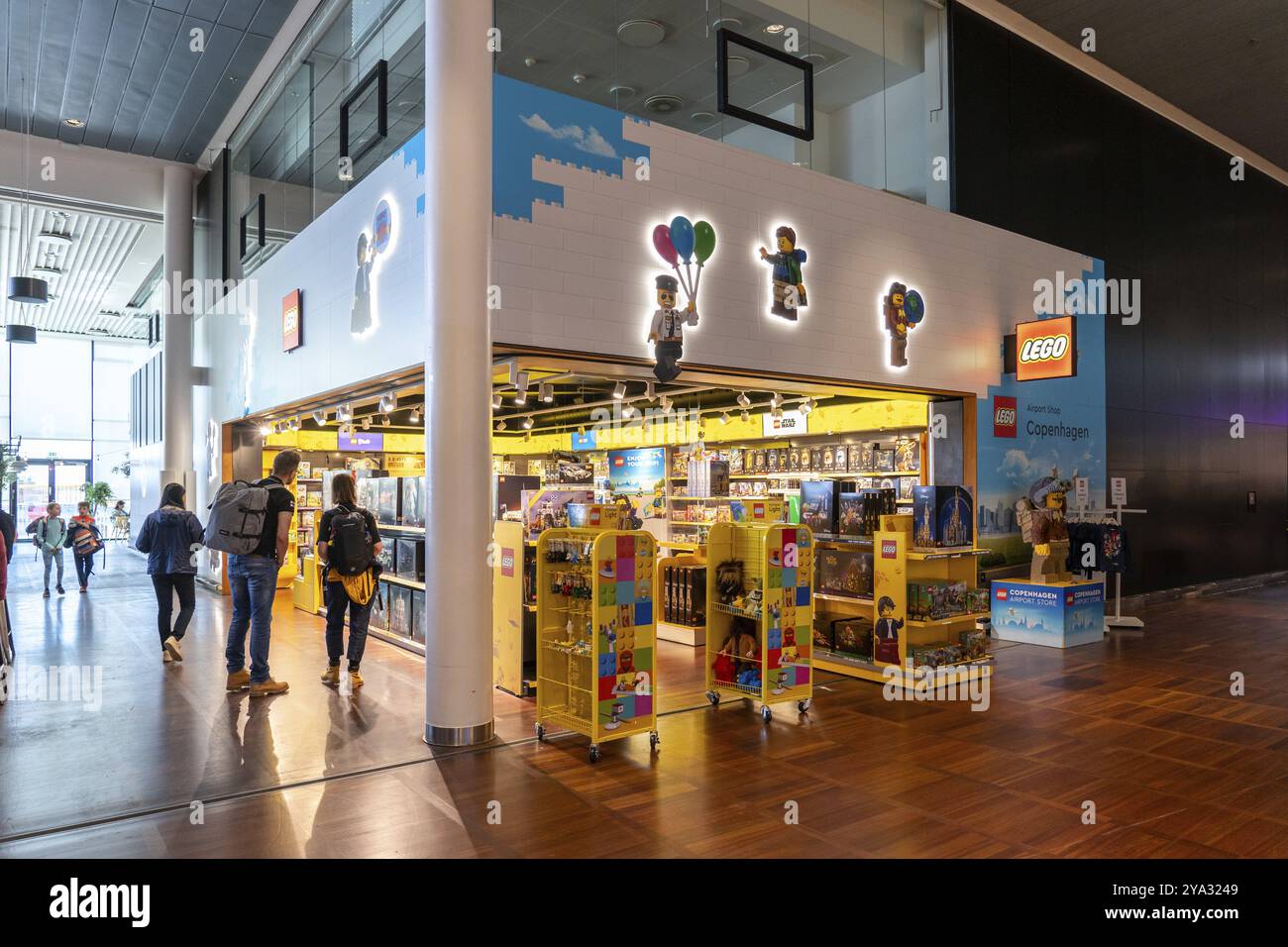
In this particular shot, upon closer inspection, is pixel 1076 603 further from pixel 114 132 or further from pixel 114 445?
pixel 114 445

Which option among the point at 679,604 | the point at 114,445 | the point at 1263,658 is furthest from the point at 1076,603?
the point at 114,445

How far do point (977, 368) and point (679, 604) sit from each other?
4.11m

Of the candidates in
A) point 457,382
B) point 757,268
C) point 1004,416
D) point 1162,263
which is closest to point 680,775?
point 457,382

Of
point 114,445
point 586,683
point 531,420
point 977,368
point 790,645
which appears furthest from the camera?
point 114,445

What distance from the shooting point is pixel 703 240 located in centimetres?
686

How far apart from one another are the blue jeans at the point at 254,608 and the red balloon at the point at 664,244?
376cm

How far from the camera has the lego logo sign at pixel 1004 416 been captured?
9148mm

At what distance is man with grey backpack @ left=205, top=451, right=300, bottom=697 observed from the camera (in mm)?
6039

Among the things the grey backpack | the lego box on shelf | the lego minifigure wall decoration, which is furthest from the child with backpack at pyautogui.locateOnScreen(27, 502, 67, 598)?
the lego box on shelf

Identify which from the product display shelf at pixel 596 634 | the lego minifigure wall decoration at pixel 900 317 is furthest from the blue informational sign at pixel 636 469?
the product display shelf at pixel 596 634

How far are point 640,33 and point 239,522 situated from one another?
508 cm

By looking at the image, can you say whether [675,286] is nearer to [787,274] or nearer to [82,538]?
[787,274]

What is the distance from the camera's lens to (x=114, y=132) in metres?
11.8

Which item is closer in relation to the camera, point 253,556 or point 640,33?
point 253,556
